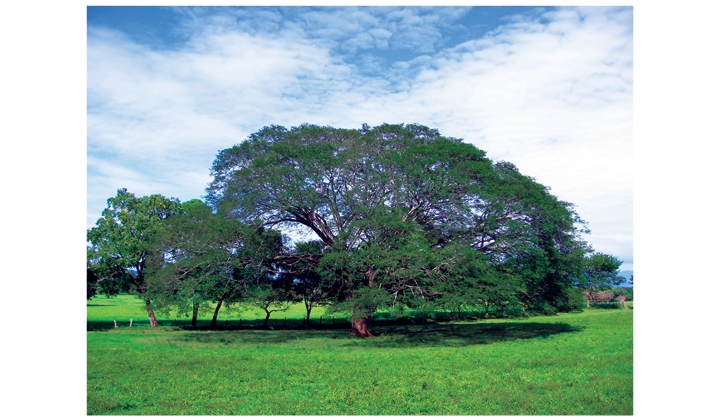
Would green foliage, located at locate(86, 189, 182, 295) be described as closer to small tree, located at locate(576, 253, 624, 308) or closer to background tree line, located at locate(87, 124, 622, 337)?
background tree line, located at locate(87, 124, 622, 337)

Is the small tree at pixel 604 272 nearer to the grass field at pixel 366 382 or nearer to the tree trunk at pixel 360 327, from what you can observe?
the tree trunk at pixel 360 327

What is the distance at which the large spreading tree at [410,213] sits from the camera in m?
16.9

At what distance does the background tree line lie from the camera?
668 inches

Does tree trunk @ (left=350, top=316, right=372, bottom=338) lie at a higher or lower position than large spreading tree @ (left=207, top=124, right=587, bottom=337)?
lower

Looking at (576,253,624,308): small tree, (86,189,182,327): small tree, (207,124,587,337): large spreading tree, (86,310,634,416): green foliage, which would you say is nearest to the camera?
(86,310,634,416): green foliage

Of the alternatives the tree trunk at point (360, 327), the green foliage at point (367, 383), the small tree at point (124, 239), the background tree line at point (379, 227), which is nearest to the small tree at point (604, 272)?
the background tree line at point (379, 227)

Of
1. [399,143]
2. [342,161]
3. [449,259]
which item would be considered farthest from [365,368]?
[399,143]

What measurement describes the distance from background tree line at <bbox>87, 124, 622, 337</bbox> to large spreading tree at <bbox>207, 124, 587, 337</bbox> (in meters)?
0.06

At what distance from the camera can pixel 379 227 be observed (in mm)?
17328

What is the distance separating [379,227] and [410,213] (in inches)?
79.5

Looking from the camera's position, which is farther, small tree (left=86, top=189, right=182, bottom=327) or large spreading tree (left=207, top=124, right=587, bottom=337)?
small tree (left=86, top=189, right=182, bottom=327)

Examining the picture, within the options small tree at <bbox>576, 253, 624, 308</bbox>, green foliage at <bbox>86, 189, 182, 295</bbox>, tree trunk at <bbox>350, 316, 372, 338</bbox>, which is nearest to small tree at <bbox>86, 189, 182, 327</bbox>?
green foliage at <bbox>86, 189, 182, 295</bbox>


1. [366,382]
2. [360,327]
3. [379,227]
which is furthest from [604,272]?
[366,382]
